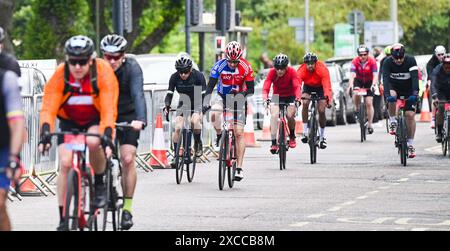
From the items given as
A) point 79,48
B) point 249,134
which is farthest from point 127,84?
point 249,134

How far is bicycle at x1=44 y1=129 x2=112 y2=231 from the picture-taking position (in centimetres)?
1196

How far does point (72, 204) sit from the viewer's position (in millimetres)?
12078

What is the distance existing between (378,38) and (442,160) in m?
31.0

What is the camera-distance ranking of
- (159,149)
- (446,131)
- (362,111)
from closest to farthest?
(159,149)
(446,131)
(362,111)

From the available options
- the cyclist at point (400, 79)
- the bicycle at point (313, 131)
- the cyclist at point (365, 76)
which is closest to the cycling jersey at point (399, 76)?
the cyclist at point (400, 79)

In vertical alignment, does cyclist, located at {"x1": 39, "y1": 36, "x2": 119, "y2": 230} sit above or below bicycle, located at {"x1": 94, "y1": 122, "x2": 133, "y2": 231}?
above

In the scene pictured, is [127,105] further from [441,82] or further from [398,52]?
[441,82]

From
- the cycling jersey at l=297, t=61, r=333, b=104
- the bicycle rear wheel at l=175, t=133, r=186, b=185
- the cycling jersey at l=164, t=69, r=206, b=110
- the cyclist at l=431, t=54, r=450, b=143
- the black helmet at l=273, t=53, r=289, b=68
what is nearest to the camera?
the bicycle rear wheel at l=175, t=133, r=186, b=185

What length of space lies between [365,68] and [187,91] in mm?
10155

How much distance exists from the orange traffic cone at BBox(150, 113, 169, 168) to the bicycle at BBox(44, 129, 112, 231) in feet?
35.2

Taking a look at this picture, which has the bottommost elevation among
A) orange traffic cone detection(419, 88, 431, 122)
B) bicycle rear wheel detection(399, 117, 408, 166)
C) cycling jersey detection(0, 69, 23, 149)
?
orange traffic cone detection(419, 88, 431, 122)

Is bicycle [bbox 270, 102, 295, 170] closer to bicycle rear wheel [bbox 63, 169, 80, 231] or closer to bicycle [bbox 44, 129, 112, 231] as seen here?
bicycle [bbox 44, 129, 112, 231]

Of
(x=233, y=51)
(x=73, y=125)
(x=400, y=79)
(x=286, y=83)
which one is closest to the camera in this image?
(x=73, y=125)

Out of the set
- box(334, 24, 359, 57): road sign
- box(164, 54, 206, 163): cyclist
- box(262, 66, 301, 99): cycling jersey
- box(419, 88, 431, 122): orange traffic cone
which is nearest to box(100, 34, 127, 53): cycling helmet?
box(164, 54, 206, 163): cyclist
